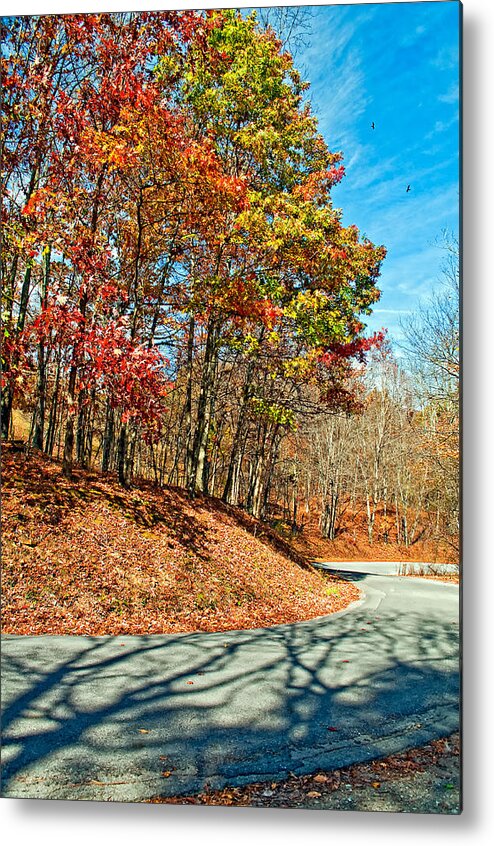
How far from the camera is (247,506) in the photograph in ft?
20.5

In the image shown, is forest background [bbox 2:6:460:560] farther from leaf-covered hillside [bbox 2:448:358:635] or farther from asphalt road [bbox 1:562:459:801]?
asphalt road [bbox 1:562:459:801]

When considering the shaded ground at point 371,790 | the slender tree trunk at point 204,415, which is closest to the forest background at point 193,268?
the slender tree trunk at point 204,415

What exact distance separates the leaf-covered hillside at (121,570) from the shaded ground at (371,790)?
971 millimetres

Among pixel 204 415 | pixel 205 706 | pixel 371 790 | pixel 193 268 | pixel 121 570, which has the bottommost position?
pixel 371 790

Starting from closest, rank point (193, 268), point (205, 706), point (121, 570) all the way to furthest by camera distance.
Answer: point (205, 706) < point (121, 570) < point (193, 268)

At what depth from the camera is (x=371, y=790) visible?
225 centimetres

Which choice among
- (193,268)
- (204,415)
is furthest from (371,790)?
(204,415)

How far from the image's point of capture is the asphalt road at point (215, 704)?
88.4 inches

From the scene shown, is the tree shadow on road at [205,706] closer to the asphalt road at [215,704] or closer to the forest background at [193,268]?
the asphalt road at [215,704]

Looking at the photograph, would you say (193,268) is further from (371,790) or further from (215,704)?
(371,790)

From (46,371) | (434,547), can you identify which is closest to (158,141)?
(46,371)

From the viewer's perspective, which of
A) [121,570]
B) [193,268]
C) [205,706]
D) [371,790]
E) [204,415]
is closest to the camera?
[371,790]

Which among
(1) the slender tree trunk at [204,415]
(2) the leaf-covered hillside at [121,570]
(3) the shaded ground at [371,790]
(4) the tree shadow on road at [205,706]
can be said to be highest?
(1) the slender tree trunk at [204,415]

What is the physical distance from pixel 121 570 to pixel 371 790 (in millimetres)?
1718
